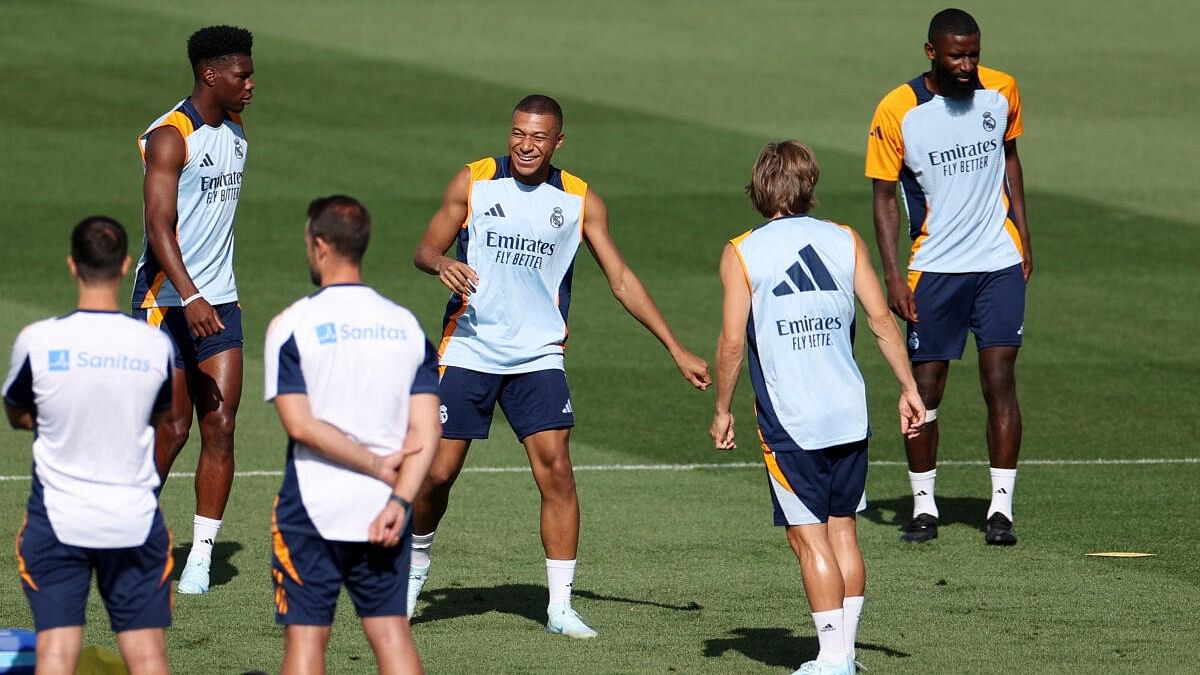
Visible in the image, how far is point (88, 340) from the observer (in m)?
6.25

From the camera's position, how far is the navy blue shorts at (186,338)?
9.39 m

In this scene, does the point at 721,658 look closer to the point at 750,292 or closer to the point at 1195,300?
the point at 750,292

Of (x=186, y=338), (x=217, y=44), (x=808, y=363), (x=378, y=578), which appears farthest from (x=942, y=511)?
(x=378, y=578)

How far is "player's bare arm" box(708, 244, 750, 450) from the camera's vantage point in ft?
25.3

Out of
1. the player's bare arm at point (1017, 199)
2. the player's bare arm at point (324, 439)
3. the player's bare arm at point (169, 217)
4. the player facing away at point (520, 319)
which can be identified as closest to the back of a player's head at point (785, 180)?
the player facing away at point (520, 319)

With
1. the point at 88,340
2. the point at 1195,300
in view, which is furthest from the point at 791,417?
the point at 1195,300

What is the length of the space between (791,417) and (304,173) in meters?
17.5

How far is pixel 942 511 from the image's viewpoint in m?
11.3

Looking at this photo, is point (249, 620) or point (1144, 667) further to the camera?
point (249, 620)

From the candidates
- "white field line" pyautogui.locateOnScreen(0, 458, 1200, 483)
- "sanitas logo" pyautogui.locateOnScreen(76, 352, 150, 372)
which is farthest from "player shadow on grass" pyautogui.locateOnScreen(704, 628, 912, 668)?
"white field line" pyautogui.locateOnScreen(0, 458, 1200, 483)

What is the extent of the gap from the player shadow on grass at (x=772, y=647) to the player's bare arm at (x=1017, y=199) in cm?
322

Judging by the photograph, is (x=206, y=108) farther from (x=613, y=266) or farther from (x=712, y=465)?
(x=712, y=465)

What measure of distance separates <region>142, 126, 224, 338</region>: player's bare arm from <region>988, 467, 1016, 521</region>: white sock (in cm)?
424

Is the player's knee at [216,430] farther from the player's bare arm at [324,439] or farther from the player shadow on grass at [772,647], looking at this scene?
the player's bare arm at [324,439]
